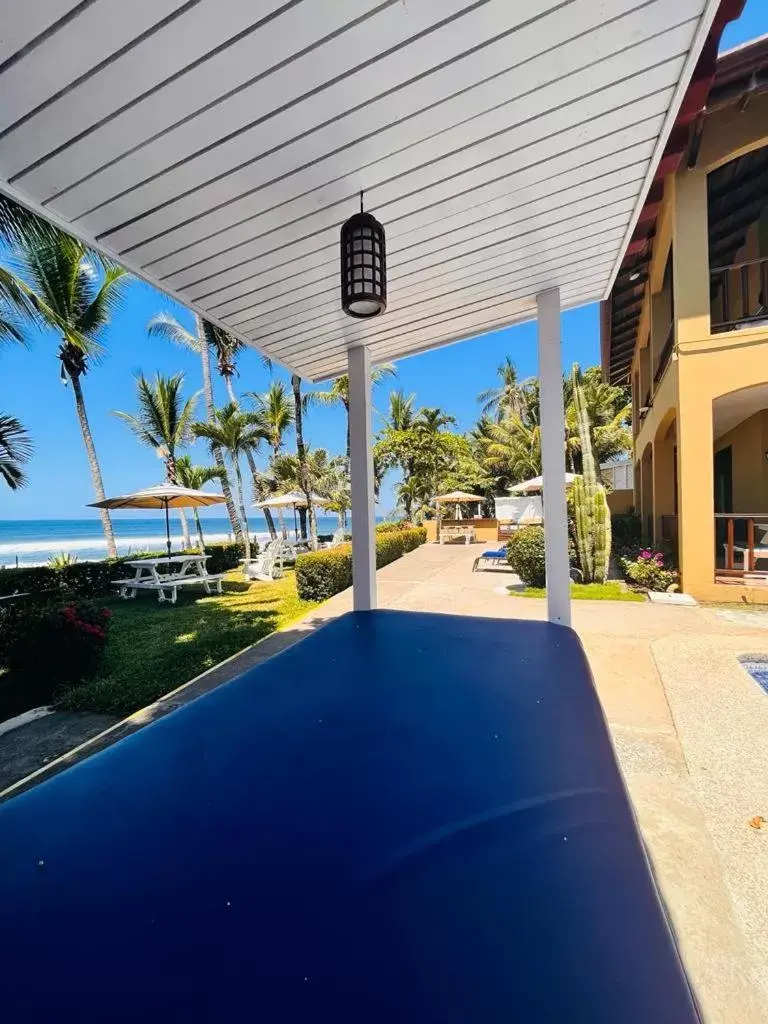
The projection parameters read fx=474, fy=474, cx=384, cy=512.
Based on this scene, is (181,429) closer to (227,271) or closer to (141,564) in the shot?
(141,564)

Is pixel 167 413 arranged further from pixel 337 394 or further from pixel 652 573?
pixel 652 573

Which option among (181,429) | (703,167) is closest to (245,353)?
(181,429)

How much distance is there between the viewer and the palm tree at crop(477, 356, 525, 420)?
3078 centimetres

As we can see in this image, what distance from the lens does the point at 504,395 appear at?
32.3m

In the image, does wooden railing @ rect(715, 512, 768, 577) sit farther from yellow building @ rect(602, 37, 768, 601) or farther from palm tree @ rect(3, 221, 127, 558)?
palm tree @ rect(3, 221, 127, 558)

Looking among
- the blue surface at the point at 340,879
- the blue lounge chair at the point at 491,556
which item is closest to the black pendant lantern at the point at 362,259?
the blue surface at the point at 340,879

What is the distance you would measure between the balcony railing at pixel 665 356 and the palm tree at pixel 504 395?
62.4ft

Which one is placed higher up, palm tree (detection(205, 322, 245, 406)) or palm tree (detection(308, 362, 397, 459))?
palm tree (detection(205, 322, 245, 406))

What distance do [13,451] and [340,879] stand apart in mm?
11549

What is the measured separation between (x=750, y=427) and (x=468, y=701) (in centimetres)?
1173

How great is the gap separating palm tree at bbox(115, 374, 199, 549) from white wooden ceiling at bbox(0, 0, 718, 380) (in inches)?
578

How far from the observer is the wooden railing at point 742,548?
7.57m

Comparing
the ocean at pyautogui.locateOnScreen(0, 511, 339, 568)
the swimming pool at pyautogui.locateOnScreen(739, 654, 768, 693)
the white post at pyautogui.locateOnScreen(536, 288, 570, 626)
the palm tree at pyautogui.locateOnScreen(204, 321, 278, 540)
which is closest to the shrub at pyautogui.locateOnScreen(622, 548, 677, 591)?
the swimming pool at pyautogui.locateOnScreen(739, 654, 768, 693)

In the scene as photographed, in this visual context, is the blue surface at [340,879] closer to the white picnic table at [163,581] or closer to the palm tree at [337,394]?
the white picnic table at [163,581]
